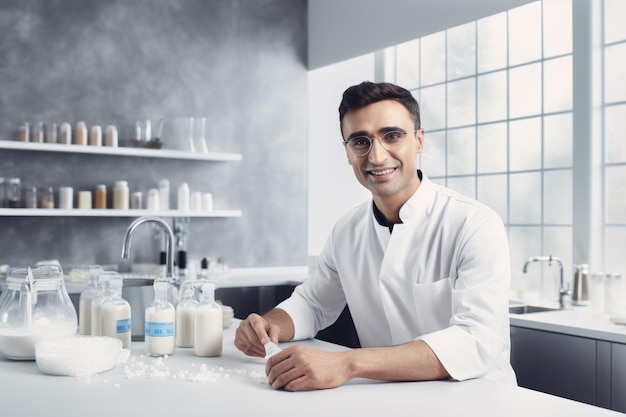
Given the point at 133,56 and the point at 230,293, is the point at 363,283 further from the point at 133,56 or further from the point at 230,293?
the point at 133,56

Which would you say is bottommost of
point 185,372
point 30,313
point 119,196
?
point 185,372

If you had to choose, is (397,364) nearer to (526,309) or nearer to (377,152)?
(377,152)

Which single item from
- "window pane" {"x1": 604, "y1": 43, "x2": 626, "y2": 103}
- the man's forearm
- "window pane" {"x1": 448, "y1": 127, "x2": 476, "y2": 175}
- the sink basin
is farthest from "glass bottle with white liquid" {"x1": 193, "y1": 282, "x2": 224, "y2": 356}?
"window pane" {"x1": 448, "y1": 127, "x2": 476, "y2": 175}

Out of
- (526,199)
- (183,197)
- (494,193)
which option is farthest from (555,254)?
(183,197)

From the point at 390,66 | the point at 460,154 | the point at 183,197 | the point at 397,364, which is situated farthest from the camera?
the point at 460,154

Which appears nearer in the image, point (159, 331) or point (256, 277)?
point (159, 331)

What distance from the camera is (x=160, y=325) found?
1747 millimetres

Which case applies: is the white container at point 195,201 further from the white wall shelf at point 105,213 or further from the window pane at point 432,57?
the window pane at point 432,57

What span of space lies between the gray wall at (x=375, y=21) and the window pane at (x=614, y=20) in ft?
1.36

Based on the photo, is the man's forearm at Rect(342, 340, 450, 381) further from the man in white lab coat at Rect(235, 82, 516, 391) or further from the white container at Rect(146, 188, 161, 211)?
the white container at Rect(146, 188, 161, 211)

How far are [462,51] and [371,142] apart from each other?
12.6 feet

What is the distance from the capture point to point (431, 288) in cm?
194

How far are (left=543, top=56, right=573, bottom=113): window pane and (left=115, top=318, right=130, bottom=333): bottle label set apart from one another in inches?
126

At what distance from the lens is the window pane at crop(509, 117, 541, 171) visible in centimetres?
435
